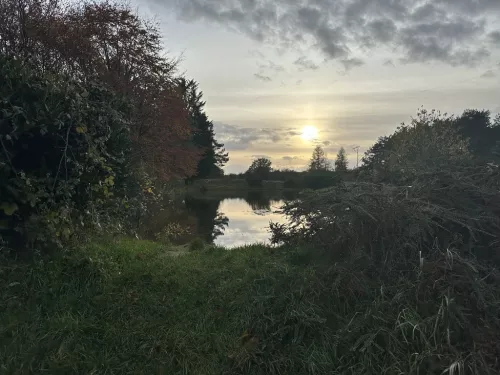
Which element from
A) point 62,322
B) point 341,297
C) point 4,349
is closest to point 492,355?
point 341,297

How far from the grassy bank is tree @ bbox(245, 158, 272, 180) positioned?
4559 cm

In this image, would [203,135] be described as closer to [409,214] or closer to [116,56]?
[116,56]

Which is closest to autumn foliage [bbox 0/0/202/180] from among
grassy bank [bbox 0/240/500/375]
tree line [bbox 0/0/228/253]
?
tree line [bbox 0/0/228/253]

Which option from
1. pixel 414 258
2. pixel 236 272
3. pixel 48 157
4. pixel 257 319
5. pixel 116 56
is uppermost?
pixel 116 56

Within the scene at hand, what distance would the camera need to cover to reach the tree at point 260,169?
5022 centimetres

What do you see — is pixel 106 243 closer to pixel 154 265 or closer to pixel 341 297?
pixel 154 265

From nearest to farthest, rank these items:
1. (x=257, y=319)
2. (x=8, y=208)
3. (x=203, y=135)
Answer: (x=257, y=319)
(x=8, y=208)
(x=203, y=135)

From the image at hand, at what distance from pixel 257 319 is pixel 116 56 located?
1364cm

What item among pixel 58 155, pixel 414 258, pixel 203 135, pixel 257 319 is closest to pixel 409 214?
pixel 414 258

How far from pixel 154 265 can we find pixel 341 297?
242 centimetres

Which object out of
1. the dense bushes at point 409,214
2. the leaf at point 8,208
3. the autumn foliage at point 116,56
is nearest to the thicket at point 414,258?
the dense bushes at point 409,214

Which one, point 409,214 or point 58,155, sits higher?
point 58,155

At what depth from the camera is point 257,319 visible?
3723 mm

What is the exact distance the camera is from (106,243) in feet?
17.8
